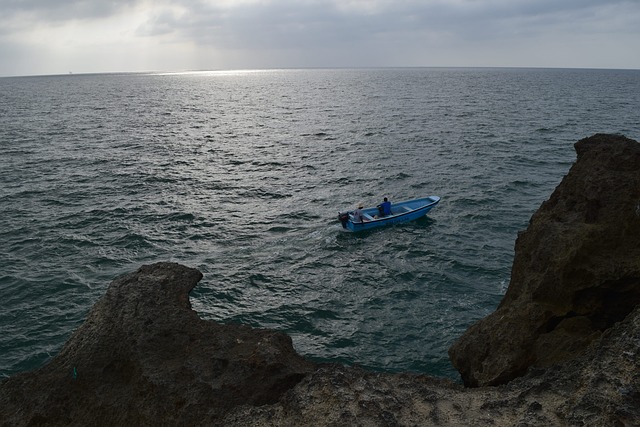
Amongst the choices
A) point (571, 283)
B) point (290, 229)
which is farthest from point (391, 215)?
point (571, 283)

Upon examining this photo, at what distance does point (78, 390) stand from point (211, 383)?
325 cm

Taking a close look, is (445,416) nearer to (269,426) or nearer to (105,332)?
(269,426)

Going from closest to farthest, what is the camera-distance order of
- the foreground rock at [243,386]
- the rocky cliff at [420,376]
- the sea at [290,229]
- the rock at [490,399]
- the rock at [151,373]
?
the rock at [490,399] < the foreground rock at [243,386] < the rocky cliff at [420,376] < the rock at [151,373] < the sea at [290,229]

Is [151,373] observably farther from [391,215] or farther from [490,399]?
[391,215]

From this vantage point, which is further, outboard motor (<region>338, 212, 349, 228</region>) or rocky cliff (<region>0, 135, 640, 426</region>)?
outboard motor (<region>338, 212, 349, 228</region>)

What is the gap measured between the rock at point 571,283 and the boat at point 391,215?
1573 cm

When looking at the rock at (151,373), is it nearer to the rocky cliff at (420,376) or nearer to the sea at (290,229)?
the rocky cliff at (420,376)

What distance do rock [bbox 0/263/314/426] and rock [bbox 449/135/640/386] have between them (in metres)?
4.75

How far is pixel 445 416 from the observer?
821 cm

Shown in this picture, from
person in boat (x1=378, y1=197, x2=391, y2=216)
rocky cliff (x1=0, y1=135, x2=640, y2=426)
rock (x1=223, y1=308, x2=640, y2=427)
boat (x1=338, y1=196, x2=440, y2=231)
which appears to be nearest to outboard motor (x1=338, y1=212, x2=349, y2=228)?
boat (x1=338, y1=196, x2=440, y2=231)

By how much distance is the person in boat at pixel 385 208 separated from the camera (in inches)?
1188

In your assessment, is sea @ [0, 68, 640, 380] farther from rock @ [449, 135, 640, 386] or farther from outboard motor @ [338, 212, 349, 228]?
rock @ [449, 135, 640, 386]

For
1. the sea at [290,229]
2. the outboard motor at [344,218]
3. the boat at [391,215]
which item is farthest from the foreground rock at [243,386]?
the boat at [391,215]

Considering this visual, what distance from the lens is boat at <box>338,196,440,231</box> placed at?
94.3 feet
